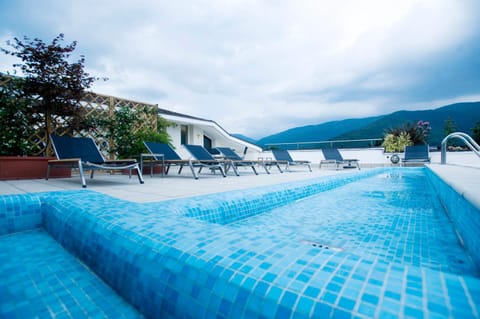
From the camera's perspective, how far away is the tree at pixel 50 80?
5.96m

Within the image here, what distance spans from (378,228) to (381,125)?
56.1m

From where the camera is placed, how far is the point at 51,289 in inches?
49.6

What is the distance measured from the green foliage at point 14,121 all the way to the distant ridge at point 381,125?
127 feet

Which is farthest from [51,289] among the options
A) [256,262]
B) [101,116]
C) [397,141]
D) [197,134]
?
[397,141]

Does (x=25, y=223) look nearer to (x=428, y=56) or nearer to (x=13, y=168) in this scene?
(x=13, y=168)

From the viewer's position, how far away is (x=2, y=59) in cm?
651

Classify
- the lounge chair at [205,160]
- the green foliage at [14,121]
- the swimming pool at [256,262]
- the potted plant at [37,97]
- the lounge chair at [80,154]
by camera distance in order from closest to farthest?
1. the swimming pool at [256,262]
2. the lounge chair at [80,154]
3. the green foliage at [14,121]
4. the potted plant at [37,97]
5. the lounge chair at [205,160]

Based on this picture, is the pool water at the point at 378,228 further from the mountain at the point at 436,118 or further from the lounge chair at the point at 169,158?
the mountain at the point at 436,118

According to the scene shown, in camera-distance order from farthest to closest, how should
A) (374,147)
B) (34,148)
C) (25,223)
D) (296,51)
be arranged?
(374,147), (296,51), (34,148), (25,223)

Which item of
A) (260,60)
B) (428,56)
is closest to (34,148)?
(260,60)

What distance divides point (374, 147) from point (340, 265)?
16.0 meters

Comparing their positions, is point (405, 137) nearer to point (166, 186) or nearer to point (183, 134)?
point (183, 134)

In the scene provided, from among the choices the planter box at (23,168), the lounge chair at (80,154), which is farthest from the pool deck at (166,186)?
the planter box at (23,168)

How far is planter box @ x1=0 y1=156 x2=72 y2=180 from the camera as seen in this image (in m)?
5.11
